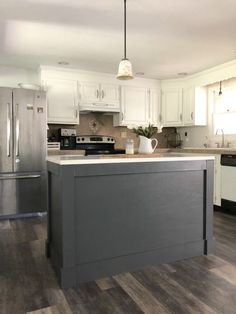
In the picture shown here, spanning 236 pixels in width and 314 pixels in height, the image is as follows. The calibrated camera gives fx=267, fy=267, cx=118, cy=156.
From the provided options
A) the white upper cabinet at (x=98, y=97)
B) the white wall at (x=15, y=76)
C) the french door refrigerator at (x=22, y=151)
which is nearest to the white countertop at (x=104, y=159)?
the french door refrigerator at (x=22, y=151)

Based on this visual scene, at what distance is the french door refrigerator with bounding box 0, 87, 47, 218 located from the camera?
12.2 feet

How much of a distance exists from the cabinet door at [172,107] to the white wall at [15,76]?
2502 mm

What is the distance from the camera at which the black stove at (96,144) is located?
4.72 metres

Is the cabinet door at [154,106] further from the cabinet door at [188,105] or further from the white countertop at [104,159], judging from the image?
the white countertop at [104,159]

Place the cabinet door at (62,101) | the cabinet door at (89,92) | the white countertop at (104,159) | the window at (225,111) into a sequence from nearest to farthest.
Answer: the white countertop at (104,159), the cabinet door at (62,101), the window at (225,111), the cabinet door at (89,92)

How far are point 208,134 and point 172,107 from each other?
884 millimetres

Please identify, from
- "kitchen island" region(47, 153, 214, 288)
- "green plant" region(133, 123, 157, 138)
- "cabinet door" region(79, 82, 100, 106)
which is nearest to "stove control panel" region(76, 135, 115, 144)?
"cabinet door" region(79, 82, 100, 106)

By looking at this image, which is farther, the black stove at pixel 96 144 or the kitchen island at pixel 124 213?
the black stove at pixel 96 144

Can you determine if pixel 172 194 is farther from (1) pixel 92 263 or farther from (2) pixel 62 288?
(2) pixel 62 288

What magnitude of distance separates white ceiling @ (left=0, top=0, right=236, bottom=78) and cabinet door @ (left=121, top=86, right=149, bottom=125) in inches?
26.0

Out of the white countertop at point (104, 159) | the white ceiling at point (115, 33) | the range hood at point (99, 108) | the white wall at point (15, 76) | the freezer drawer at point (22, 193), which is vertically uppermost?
the white ceiling at point (115, 33)

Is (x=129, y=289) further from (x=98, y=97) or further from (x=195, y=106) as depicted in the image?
(x=195, y=106)

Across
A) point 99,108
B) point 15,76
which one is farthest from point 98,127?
point 15,76

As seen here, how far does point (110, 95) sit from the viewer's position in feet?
16.2
